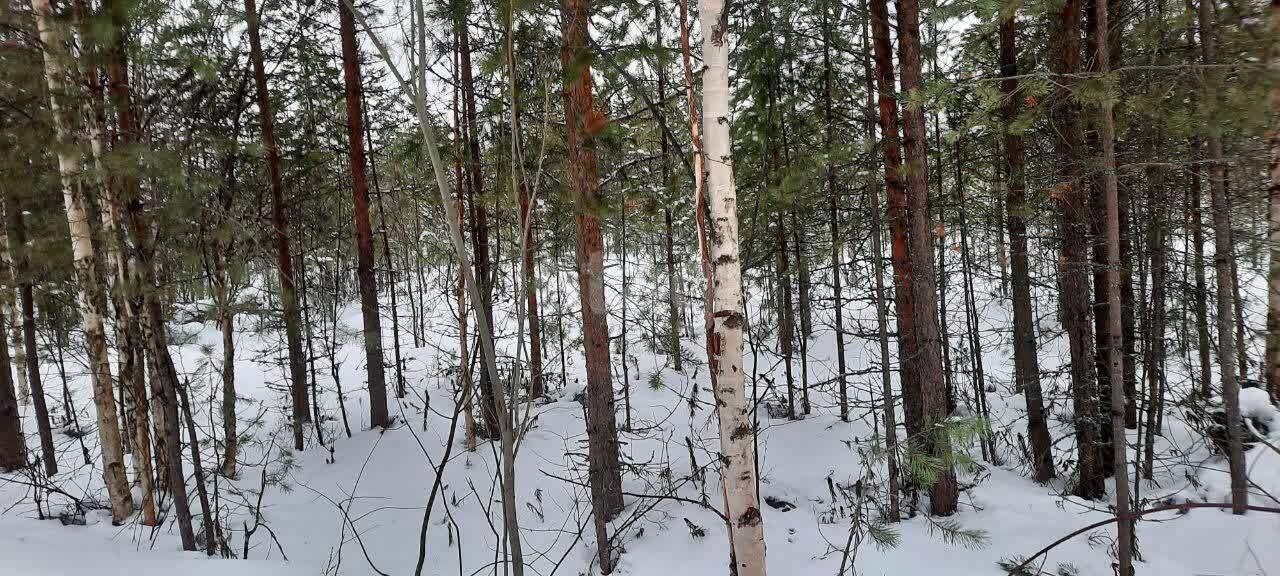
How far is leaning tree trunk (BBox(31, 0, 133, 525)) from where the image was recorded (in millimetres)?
4273

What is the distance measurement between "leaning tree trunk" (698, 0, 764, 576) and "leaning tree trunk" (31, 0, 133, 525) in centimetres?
462

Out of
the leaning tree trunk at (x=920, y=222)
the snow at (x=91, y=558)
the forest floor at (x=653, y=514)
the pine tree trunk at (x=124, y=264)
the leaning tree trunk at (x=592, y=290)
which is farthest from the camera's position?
the leaning tree trunk at (x=920, y=222)

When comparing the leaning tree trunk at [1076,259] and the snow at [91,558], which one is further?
the leaning tree trunk at [1076,259]

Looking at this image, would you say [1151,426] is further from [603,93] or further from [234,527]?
[234,527]

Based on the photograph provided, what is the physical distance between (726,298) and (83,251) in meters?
5.91

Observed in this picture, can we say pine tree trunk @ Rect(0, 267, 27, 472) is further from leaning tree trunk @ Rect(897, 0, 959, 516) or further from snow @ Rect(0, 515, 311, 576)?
leaning tree trunk @ Rect(897, 0, 959, 516)

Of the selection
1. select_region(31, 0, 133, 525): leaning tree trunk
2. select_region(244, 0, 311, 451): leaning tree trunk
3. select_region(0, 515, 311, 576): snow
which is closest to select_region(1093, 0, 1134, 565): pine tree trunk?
select_region(0, 515, 311, 576): snow

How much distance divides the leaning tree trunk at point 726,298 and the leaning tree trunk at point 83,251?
4.62m

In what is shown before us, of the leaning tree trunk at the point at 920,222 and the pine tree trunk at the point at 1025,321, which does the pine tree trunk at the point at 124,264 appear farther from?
the pine tree trunk at the point at 1025,321

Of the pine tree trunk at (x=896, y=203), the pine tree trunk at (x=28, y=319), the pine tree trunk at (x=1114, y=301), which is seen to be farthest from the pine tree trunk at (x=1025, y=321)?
the pine tree trunk at (x=28, y=319)

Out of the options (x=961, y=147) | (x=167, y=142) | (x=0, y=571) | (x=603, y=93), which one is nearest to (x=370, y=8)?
(x=603, y=93)

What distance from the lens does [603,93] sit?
20.4ft

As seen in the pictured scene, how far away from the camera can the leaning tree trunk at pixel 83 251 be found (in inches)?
168

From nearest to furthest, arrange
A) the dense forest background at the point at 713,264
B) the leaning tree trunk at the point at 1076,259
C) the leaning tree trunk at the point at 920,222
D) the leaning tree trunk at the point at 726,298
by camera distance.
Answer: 1. the leaning tree trunk at the point at 726,298
2. the dense forest background at the point at 713,264
3. the leaning tree trunk at the point at 920,222
4. the leaning tree trunk at the point at 1076,259
